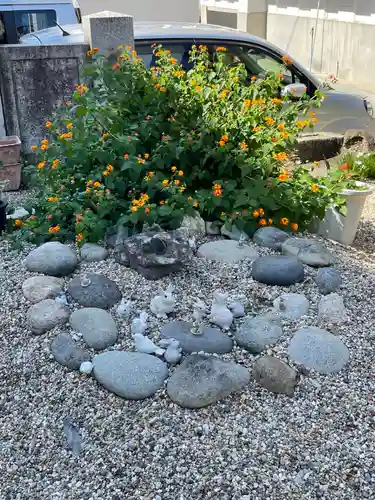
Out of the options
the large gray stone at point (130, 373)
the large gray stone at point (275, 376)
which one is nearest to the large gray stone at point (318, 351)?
the large gray stone at point (275, 376)

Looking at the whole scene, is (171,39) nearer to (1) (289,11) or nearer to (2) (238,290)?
(2) (238,290)

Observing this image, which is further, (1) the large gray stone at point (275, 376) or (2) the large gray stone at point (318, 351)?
(2) the large gray stone at point (318, 351)

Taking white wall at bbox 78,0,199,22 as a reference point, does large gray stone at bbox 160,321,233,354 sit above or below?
below

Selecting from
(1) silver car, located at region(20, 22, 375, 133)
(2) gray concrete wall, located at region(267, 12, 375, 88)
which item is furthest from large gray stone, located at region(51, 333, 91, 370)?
(2) gray concrete wall, located at region(267, 12, 375, 88)

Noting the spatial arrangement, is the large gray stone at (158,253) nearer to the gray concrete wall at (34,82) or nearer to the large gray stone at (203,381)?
the large gray stone at (203,381)

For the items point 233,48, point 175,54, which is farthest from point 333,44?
point 175,54

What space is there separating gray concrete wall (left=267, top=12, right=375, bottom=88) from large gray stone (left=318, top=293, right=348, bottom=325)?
1063cm

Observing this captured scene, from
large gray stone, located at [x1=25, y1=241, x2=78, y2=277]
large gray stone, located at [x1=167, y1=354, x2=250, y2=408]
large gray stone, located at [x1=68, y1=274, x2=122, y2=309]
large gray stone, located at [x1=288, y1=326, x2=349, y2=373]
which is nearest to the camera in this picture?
large gray stone, located at [x1=167, y1=354, x2=250, y2=408]

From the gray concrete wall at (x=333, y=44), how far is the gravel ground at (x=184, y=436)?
432 inches

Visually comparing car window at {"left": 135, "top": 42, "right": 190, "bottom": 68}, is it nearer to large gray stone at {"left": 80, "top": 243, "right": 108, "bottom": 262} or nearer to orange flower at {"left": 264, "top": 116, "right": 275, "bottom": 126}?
orange flower at {"left": 264, "top": 116, "right": 275, "bottom": 126}

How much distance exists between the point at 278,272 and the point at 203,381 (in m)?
0.98

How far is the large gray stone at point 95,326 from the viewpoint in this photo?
9.82 ft

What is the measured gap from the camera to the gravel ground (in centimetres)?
236

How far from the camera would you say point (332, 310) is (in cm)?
323
